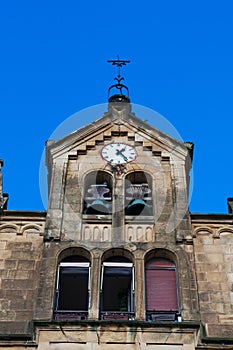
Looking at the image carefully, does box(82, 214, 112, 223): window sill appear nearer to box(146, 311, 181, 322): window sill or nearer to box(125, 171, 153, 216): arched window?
box(125, 171, 153, 216): arched window

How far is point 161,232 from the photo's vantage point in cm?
2206

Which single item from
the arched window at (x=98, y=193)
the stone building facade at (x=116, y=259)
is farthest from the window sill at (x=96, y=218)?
the arched window at (x=98, y=193)

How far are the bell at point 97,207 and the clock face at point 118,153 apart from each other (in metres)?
2.17

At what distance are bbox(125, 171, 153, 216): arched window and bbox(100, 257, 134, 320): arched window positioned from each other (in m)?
2.71

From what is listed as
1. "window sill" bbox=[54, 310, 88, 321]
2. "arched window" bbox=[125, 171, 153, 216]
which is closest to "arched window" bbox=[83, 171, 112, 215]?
"arched window" bbox=[125, 171, 153, 216]

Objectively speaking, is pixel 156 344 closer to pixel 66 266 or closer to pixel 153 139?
pixel 66 266

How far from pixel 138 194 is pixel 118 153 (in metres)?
2.25

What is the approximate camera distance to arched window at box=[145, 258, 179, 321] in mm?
19734

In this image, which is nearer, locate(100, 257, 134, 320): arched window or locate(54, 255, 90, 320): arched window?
locate(100, 257, 134, 320): arched window

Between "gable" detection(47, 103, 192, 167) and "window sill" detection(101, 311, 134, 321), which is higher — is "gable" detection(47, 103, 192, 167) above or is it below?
above

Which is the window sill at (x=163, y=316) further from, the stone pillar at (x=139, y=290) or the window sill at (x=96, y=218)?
the window sill at (x=96, y=218)

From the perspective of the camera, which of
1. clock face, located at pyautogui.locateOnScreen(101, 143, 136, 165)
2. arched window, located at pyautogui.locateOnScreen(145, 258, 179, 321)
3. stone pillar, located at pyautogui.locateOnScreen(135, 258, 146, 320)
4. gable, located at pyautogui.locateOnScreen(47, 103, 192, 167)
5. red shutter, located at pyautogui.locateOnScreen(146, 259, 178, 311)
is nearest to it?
stone pillar, located at pyautogui.locateOnScreen(135, 258, 146, 320)

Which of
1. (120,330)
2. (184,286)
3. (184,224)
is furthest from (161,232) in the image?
(120,330)

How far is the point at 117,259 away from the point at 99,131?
7.15m
